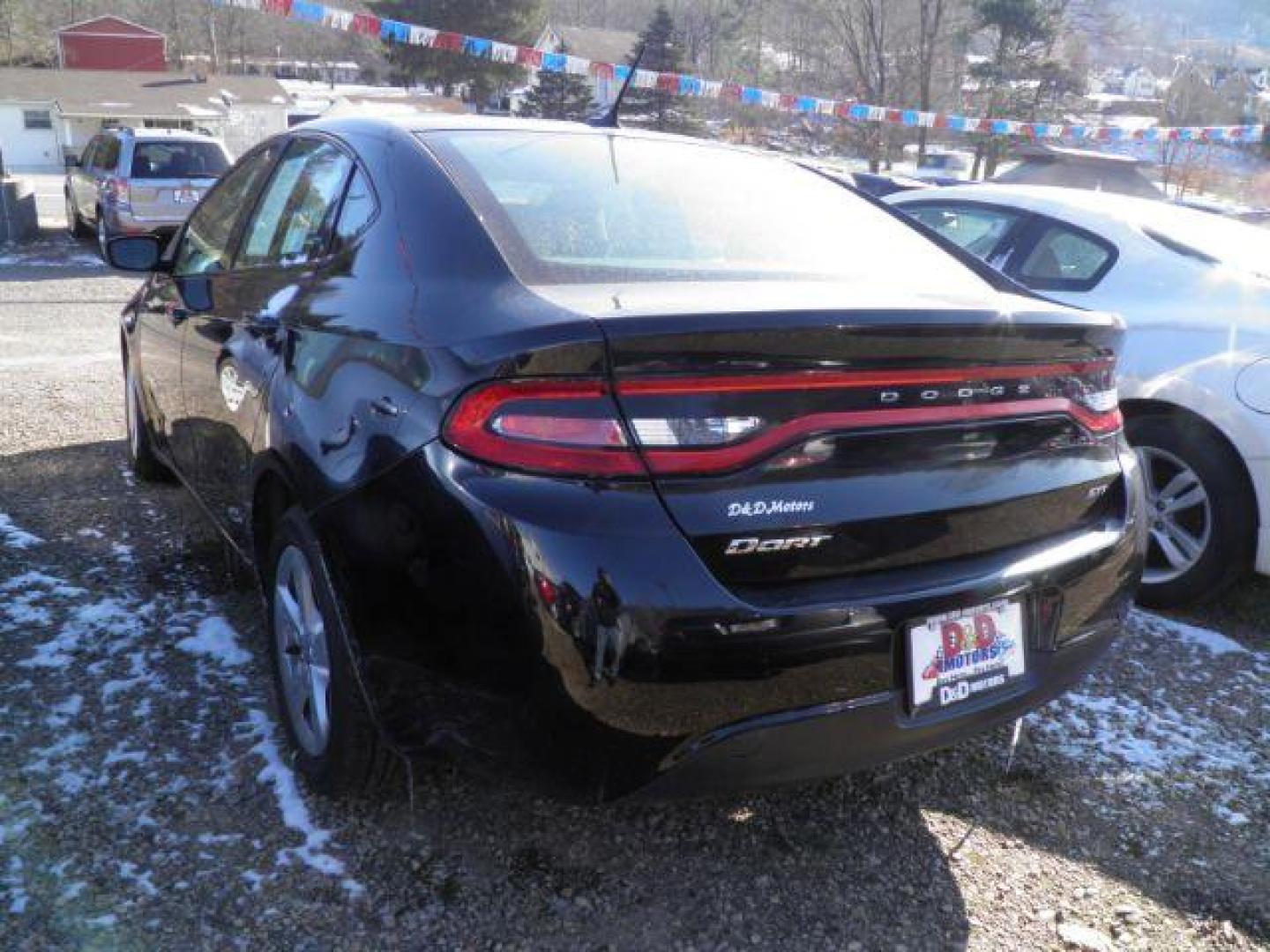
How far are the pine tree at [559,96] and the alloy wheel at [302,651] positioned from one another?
43.6 metres

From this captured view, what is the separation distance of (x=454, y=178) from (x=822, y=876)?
1.80 meters

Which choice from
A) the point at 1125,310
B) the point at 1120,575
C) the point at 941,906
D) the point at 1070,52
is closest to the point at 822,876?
the point at 941,906

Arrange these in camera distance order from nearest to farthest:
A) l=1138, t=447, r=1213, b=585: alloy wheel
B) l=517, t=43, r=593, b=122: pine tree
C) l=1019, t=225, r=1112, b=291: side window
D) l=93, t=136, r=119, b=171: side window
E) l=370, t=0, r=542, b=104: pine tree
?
l=1138, t=447, r=1213, b=585: alloy wheel, l=1019, t=225, r=1112, b=291: side window, l=93, t=136, r=119, b=171: side window, l=517, t=43, r=593, b=122: pine tree, l=370, t=0, r=542, b=104: pine tree

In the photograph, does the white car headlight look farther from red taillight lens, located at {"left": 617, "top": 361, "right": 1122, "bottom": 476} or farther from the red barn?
the red barn

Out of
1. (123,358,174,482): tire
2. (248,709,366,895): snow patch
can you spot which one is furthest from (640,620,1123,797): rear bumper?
(123,358,174,482): tire

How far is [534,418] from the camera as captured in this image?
1851 millimetres

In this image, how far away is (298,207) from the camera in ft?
9.77

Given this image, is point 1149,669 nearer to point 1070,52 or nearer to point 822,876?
point 822,876

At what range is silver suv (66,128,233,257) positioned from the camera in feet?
42.3

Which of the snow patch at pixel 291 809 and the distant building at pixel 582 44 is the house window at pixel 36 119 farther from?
the snow patch at pixel 291 809

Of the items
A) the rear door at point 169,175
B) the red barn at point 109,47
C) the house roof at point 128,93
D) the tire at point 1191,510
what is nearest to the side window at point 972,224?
the tire at point 1191,510

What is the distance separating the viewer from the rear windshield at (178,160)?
13.2m

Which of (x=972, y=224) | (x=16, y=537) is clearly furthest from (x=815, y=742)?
(x=972, y=224)

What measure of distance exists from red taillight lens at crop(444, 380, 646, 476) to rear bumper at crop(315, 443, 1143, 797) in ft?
0.12
